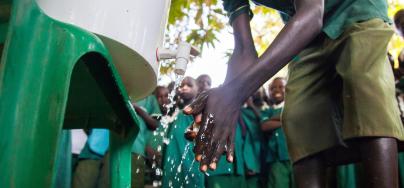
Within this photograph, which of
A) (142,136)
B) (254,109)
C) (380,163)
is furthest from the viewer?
(254,109)

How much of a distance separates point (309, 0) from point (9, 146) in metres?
0.76

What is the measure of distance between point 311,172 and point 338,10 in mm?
542

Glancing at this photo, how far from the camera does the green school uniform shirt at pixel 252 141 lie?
3014 mm

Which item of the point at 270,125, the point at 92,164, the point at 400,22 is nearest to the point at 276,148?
the point at 270,125

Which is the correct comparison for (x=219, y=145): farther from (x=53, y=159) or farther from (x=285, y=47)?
(x=53, y=159)

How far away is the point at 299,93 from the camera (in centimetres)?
150

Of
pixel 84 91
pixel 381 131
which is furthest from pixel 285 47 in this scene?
pixel 84 91

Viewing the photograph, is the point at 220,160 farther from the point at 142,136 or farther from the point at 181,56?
the point at 181,56

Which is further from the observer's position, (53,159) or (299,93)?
(299,93)

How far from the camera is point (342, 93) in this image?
139cm

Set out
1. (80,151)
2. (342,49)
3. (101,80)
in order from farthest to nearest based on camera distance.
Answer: (80,151)
(342,49)
(101,80)

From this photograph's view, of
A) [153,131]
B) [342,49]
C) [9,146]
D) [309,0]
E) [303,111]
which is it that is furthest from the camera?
[153,131]

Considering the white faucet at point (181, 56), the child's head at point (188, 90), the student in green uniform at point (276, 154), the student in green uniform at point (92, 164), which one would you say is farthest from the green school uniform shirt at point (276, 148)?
the white faucet at point (181, 56)

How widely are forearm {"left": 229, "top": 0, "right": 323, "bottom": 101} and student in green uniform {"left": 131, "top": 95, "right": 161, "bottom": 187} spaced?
2.01 metres
